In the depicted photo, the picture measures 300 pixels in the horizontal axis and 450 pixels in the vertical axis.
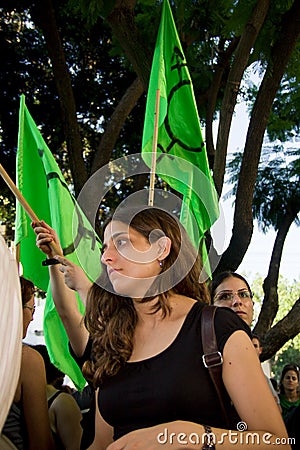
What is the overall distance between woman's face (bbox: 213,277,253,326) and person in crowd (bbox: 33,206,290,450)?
3.95 feet

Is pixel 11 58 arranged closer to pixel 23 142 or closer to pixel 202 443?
pixel 23 142

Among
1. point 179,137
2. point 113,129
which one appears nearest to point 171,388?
point 179,137

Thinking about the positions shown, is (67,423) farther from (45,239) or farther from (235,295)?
(235,295)

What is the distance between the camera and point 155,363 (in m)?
1.98

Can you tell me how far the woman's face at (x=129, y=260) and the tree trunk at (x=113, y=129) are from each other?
472 centimetres

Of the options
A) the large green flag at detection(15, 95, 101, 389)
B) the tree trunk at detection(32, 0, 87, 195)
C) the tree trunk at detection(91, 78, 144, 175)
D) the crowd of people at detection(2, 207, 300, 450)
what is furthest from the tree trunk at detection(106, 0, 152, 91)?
the crowd of people at detection(2, 207, 300, 450)

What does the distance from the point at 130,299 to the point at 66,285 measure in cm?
85

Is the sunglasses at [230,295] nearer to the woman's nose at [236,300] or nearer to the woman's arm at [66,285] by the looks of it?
the woman's nose at [236,300]

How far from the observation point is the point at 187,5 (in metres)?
6.17

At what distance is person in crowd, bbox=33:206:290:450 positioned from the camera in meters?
1.78

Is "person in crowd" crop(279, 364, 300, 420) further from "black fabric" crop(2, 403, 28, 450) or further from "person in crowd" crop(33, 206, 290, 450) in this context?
"person in crowd" crop(33, 206, 290, 450)

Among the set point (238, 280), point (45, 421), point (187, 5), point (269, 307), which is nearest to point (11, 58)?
point (187, 5)

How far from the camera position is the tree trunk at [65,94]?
21.5 feet

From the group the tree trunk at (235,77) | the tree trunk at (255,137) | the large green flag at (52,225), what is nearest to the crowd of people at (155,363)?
the large green flag at (52,225)
